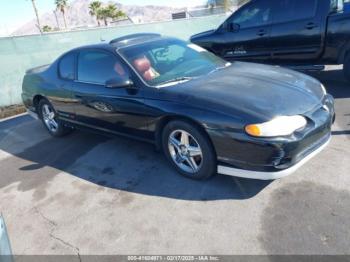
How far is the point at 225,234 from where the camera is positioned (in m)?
2.75

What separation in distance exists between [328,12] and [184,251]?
16.7 feet

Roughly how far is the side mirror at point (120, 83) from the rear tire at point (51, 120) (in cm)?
193

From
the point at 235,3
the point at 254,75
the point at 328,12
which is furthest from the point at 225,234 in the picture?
the point at 235,3

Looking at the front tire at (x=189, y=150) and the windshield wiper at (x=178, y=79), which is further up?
the windshield wiper at (x=178, y=79)

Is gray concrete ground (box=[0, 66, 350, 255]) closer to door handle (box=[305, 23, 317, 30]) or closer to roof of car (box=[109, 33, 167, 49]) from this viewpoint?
roof of car (box=[109, 33, 167, 49])

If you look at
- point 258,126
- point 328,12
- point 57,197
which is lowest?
point 57,197

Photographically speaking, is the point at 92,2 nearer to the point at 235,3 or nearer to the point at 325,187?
the point at 235,3

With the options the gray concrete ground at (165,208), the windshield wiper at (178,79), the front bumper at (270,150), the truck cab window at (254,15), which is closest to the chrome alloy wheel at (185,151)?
the gray concrete ground at (165,208)

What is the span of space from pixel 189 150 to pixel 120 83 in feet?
3.55

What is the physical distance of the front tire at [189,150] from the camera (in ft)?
10.7

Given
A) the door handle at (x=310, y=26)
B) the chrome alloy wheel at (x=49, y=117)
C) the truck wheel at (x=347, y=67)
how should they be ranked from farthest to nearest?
the door handle at (x=310, y=26), the truck wheel at (x=347, y=67), the chrome alloy wheel at (x=49, y=117)

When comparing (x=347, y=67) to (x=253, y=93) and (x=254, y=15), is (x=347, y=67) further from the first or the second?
(x=253, y=93)

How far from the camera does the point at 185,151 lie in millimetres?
3494

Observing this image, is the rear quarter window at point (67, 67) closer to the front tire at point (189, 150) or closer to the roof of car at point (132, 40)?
the roof of car at point (132, 40)
